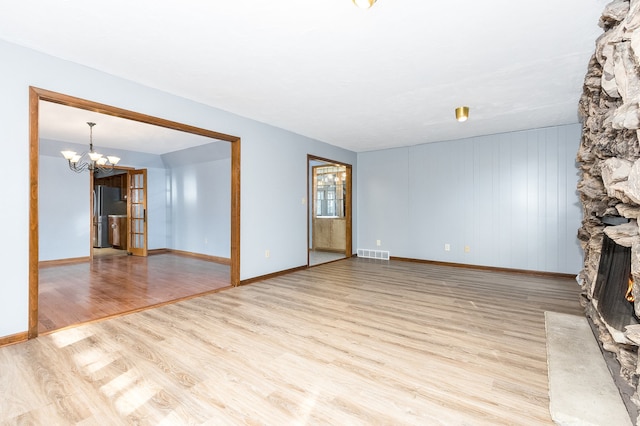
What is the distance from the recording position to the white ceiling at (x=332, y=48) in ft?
6.43

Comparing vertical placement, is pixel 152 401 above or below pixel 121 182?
below

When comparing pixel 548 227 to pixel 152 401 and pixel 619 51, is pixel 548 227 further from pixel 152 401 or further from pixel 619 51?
pixel 152 401

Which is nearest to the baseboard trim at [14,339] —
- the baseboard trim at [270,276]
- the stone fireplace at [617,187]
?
the baseboard trim at [270,276]

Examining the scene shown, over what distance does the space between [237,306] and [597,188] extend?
338 centimetres

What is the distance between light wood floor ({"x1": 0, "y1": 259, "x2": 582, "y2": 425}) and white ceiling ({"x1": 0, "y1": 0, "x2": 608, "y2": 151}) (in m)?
2.34

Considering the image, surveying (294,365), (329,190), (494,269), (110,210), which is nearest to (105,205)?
(110,210)

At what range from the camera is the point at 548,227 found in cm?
470

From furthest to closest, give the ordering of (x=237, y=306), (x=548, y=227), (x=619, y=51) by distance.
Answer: (x=548, y=227), (x=237, y=306), (x=619, y=51)

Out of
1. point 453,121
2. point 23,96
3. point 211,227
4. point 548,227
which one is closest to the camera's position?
point 23,96

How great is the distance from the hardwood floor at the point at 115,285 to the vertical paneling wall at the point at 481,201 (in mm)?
3469

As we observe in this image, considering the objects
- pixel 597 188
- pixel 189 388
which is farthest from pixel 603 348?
pixel 189 388

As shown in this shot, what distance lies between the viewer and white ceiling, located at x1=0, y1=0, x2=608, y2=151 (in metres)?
1.96

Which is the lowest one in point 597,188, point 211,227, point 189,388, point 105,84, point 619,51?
point 189,388

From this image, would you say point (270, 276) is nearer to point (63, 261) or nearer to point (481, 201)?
point (481, 201)
